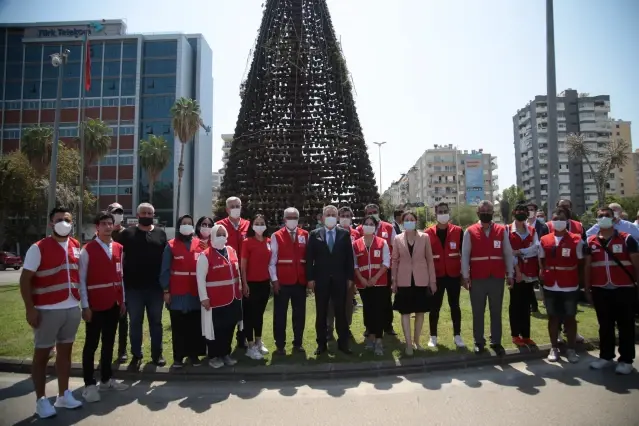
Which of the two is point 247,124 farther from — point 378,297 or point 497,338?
point 497,338

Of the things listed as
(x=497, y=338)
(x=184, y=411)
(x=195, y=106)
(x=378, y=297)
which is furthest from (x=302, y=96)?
(x=195, y=106)

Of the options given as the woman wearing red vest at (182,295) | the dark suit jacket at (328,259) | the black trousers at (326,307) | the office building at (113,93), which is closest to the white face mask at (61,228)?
the woman wearing red vest at (182,295)

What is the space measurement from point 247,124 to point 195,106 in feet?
91.9

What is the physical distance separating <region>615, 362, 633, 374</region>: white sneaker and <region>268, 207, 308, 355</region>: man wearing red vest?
4.32 metres

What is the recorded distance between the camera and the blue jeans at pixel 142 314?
19.8ft

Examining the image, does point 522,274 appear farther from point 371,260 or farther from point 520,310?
point 371,260

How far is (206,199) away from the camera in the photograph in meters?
66.4

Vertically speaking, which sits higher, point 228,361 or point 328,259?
point 328,259

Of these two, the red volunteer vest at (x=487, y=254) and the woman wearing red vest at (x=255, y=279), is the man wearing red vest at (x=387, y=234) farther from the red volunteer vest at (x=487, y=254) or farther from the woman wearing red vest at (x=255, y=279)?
the woman wearing red vest at (x=255, y=279)

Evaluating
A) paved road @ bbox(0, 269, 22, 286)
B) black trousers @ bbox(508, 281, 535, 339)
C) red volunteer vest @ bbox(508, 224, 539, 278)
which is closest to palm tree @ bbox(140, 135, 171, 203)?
paved road @ bbox(0, 269, 22, 286)

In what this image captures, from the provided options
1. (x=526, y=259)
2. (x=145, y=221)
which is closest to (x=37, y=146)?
(x=145, y=221)

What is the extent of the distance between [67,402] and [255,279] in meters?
2.83

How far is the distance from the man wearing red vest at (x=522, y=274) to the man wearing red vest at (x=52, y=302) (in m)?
6.21

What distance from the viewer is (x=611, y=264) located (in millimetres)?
5879
